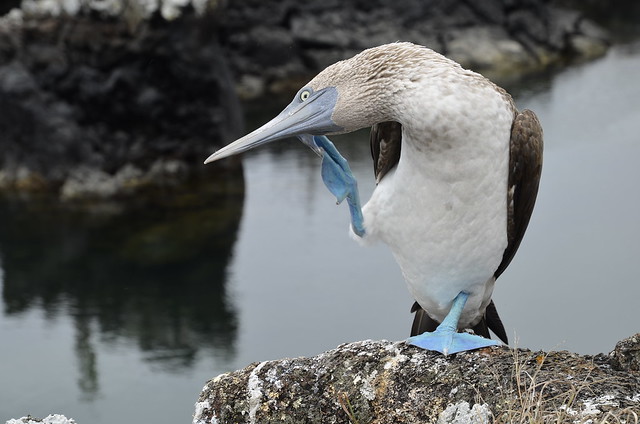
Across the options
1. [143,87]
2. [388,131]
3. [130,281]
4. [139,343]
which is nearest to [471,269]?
[388,131]

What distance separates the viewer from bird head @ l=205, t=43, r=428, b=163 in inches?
134

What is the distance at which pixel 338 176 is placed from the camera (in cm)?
388

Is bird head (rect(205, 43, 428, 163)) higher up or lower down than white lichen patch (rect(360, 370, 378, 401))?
higher up

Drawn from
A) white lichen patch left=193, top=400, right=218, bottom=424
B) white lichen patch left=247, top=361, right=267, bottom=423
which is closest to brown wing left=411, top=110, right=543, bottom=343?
white lichen patch left=247, top=361, right=267, bottom=423

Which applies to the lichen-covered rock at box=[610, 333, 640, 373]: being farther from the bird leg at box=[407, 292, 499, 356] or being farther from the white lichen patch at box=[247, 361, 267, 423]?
the white lichen patch at box=[247, 361, 267, 423]

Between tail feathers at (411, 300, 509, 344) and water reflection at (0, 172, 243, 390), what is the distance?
5628 mm

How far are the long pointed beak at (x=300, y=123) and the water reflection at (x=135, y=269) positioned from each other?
6.18m

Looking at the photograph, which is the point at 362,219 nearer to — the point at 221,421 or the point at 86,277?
the point at 221,421

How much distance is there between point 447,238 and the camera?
12.1 feet

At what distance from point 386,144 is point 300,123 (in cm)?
51

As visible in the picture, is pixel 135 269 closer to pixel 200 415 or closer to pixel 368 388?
pixel 200 415

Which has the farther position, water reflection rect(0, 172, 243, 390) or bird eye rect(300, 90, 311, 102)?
water reflection rect(0, 172, 243, 390)

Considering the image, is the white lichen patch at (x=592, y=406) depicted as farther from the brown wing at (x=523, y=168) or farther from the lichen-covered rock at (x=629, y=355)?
the brown wing at (x=523, y=168)

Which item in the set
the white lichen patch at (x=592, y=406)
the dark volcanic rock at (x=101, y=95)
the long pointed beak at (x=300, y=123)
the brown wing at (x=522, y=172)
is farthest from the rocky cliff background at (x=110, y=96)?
the white lichen patch at (x=592, y=406)
